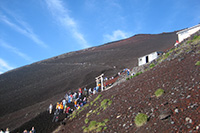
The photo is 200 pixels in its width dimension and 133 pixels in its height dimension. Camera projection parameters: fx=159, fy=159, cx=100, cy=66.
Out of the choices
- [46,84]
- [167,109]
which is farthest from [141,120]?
[46,84]

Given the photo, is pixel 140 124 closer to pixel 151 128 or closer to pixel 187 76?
pixel 151 128

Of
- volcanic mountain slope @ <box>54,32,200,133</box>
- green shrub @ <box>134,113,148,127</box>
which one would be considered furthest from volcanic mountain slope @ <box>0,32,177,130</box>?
green shrub @ <box>134,113,148,127</box>

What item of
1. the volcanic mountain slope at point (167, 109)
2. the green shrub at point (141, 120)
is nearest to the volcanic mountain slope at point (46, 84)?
the volcanic mountain slope at point (167, 109)

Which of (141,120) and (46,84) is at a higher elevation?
(46,84)

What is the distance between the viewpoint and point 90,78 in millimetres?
43594

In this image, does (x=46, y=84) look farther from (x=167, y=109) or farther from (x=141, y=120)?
(x=167, y=109)

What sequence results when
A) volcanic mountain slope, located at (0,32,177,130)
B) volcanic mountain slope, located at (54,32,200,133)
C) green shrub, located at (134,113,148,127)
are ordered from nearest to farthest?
volcanic mountain slope, located at (54,32,200,133) → green shrub, located at (134,113,148,127) → volcanic mountain slope, located at (0,32,177,130)

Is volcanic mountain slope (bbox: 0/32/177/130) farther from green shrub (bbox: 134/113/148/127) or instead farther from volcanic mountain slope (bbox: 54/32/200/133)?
green shrub (bbox: 134/113/148/127)

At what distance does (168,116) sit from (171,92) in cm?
230

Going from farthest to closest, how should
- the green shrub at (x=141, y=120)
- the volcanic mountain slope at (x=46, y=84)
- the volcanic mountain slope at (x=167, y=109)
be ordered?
the volcanic mountain slope at (x=46, y=84)
the green shrub at (x=141, y=120)
the volcanic mountain slope at (x=167, y=109)

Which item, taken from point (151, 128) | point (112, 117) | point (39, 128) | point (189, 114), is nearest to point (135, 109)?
point (112, 117)

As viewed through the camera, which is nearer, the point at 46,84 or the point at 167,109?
the point at 167,109

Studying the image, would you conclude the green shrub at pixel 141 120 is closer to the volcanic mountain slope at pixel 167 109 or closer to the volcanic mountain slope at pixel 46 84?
the volcanic mountain slope at pixel 167 109

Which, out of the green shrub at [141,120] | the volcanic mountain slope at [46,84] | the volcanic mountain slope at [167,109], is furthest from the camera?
the volcanic mountain slope at [46,84]
